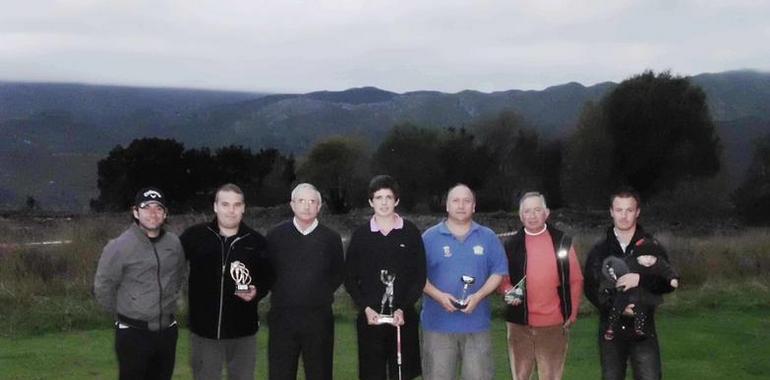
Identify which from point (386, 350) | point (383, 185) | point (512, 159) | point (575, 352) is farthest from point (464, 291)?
point (512, 159)

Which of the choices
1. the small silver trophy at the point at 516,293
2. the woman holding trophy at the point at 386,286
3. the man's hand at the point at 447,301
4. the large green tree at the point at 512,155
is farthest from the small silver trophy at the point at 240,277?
the large green tree at the point at 512,155

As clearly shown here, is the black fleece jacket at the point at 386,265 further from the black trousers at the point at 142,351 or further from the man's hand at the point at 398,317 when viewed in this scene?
the black trousers at the point at 142,351

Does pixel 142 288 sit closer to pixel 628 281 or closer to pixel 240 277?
pixel 240 277

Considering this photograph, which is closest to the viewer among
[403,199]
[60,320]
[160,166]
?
[60,320]

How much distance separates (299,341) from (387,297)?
675 millimetres

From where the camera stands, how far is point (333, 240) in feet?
20.8

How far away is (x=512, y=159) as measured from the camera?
126 feet

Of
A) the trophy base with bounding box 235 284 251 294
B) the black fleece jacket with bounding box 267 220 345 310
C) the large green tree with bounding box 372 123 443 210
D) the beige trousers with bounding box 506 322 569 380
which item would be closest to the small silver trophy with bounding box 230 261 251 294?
the trophy base with bounding box 235 284 251 294

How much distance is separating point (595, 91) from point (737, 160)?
6.56 metres

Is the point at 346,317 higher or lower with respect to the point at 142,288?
lower

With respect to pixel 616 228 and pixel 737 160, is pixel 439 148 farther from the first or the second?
pixel 616 228

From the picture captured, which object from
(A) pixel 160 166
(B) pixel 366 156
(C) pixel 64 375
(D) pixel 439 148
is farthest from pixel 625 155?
(C) pixel 64 375

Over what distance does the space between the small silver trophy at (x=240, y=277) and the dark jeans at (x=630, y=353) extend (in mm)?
2299

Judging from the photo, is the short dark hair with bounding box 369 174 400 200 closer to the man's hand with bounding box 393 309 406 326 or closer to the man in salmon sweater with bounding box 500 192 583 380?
the man's hand with bounding box 393 309 406 326
